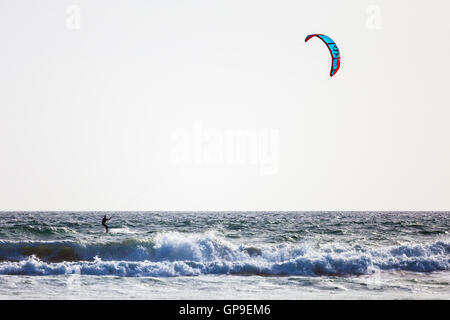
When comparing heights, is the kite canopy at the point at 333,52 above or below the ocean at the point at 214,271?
above

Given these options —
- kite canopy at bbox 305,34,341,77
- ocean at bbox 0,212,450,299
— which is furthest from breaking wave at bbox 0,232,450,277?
kite canopy at bbox 305,34,341,77

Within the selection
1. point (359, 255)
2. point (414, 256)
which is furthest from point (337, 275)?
point (414, 256)

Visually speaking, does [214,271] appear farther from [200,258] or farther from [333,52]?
[333,52]

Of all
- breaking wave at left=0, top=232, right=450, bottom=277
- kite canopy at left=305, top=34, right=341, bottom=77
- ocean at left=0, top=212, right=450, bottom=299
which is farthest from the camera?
kite canopy at left=305, top=34, right=341, bottom=77

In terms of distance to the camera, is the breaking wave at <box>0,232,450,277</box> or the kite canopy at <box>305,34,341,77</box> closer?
the breaking wave at <box>0,232,450,277</box>

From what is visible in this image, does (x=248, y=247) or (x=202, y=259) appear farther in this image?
(x=248, y=247)

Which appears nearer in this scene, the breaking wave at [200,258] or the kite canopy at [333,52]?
the breaking wave at [200,258]

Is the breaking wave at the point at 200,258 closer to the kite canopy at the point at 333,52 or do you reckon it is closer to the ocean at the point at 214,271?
the ocean at the point at 214,271

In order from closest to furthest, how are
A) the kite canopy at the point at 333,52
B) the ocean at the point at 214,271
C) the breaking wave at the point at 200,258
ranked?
the ocean at the point at 214,271 → the breaking wave at the point at 200,258 → the kite canopy at the point at 333,52

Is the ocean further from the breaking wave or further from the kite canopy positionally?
the kite canopy

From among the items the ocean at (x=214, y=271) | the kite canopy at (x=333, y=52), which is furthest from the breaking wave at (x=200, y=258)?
the kite canopy at (x=333, y=52)
